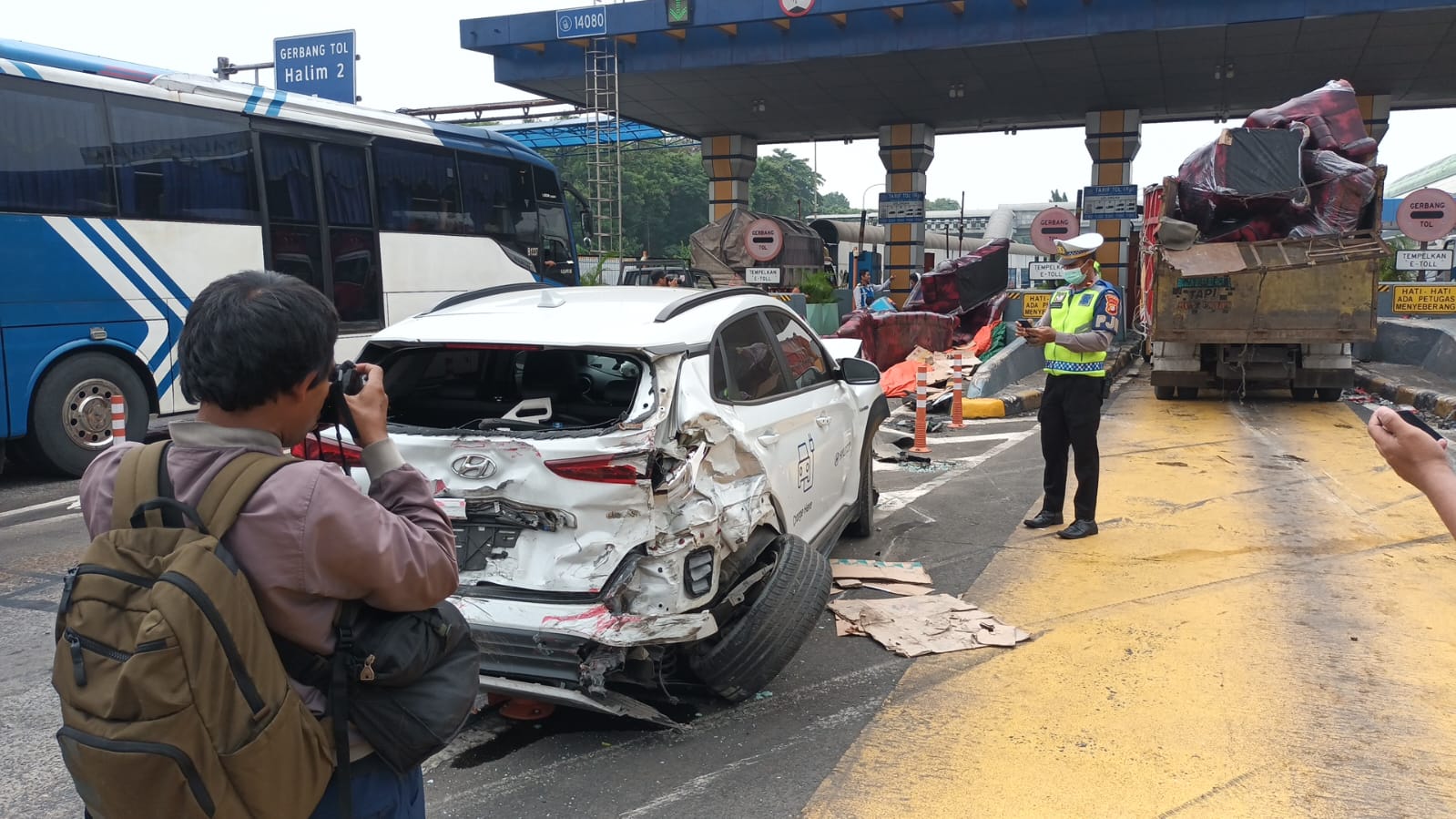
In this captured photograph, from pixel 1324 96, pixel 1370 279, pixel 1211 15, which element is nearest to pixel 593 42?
pixel 1211 15

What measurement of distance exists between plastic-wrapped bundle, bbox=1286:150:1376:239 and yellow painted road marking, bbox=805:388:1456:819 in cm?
572

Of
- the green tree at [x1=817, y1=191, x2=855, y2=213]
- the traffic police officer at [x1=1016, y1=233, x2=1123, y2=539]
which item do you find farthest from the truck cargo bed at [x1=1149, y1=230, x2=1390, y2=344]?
the green tree at [x1=817, y1=191, x2=855, y2=213]

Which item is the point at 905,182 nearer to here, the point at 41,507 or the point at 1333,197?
the point at 1333,197

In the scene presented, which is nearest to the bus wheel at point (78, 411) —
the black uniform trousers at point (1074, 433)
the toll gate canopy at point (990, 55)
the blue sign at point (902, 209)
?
the black uniform trousers at point (1074, 433)

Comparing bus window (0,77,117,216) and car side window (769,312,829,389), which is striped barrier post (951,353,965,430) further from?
bus window (0,77,117,216)

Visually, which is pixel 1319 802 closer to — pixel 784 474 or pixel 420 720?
pixel 784 474

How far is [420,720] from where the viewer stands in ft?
5.81

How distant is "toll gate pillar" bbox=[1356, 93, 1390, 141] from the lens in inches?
908

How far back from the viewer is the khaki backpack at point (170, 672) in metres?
1.47

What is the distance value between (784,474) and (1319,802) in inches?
88.0

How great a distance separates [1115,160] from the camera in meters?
25.4

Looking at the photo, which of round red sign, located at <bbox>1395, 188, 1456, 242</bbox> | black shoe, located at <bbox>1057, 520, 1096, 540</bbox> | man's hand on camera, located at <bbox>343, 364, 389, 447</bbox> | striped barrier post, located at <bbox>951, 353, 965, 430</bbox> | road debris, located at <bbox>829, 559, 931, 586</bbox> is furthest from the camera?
round red sign, located at <bbox>1395, 188, 1456, 242</bbox>

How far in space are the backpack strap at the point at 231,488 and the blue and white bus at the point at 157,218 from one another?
27.4 ft

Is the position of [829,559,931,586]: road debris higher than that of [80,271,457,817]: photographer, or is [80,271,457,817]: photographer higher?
[80,271,457,817]: photographer
